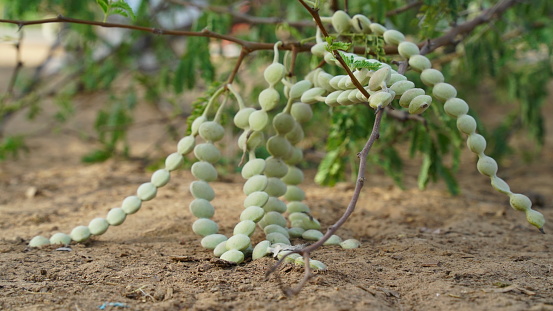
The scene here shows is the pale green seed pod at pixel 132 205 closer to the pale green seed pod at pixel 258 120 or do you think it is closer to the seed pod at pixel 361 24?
the pale green seed pod at pixel 258 120

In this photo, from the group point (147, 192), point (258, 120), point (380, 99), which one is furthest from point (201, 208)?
point (380, 99)

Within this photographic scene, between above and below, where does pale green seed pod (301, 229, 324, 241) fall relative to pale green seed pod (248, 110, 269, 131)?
below

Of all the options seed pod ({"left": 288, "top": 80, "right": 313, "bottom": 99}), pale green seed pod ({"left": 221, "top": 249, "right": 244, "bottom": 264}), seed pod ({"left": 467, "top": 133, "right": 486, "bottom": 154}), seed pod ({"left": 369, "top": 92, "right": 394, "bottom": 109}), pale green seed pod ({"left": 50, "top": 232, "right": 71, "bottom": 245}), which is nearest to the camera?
seed pod ({"left": 369, "top": 92, "right": 394, "bottom": 109})

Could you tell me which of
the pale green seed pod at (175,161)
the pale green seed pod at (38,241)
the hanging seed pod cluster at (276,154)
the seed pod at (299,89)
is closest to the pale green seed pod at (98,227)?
the hanging seed pod cluster at (276,154)

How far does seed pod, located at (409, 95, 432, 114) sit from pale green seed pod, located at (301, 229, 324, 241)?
1.63ft

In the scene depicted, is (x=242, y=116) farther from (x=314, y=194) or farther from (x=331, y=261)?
(x=314, y=194)

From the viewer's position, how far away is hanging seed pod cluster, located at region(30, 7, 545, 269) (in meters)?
1.34

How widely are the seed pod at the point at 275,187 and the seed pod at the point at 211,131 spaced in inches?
6.6

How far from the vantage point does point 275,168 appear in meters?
1.57

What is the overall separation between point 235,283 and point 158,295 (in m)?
0.16

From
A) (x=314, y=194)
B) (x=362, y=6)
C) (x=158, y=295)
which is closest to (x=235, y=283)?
(x=158, y=295)

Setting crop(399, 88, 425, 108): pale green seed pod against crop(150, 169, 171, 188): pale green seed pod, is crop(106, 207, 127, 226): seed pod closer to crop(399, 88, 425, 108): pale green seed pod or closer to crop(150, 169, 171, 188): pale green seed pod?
crop(150, 169, 171, 188): pale green seed pod

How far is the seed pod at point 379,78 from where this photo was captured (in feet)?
4.13

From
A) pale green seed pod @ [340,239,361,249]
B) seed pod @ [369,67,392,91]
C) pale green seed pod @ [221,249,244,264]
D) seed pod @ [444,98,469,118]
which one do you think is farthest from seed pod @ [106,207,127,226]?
seed pod @ [444,98,469,118]
